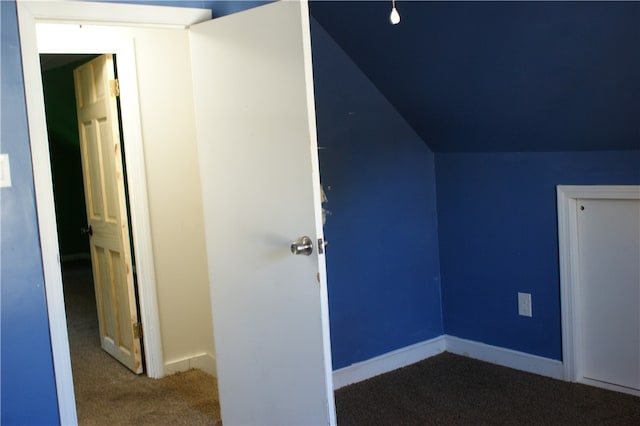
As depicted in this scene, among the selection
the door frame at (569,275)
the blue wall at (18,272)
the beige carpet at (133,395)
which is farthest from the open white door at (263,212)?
the door frame at (569,275)

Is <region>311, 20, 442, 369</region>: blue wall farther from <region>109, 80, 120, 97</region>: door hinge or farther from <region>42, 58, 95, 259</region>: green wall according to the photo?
<region>42, 58, 95, 259</region>: green wall

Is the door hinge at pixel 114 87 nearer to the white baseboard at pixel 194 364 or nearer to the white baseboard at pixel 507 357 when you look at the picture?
the white baseboard at pixel 194 364

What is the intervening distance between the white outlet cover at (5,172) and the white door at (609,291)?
2.49 m

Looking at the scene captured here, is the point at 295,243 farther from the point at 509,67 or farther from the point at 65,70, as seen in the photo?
the point at 65,70

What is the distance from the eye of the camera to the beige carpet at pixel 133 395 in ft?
10.7

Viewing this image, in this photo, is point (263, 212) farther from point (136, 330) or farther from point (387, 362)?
point (136, 330)

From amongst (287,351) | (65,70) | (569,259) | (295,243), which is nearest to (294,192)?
(295,243)

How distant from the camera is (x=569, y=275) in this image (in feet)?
10.7

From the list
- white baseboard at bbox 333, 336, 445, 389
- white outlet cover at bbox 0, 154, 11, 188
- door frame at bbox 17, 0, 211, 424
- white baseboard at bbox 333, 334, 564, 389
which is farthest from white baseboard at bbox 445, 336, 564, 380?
white outlet cover at bbox 0, 154, 11, 188

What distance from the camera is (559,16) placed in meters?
2.53

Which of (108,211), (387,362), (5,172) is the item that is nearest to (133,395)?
(108,211)

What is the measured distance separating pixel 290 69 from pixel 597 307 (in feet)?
6.26

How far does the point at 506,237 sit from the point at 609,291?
0.58 m

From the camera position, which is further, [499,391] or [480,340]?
[480,340]
